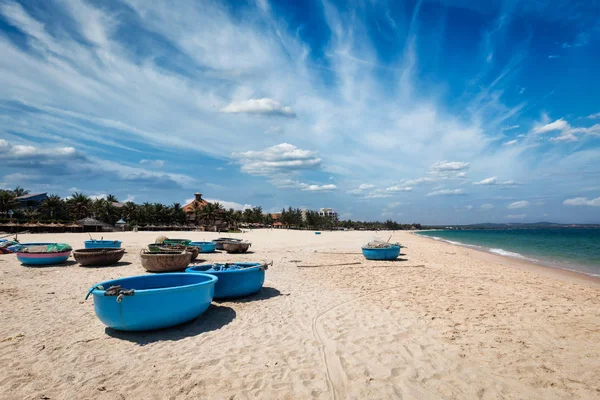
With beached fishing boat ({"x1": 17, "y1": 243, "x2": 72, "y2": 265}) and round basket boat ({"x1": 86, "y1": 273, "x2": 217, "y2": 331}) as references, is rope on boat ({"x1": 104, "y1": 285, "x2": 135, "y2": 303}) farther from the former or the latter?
beached fishing boat ({"x1": 17, "y1": 243, "x2": 72, "y2": 265})

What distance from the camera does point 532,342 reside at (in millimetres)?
5438

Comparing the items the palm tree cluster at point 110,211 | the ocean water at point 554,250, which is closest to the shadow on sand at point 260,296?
the ocean water at point 554,250

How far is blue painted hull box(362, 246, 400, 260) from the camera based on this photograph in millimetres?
16938

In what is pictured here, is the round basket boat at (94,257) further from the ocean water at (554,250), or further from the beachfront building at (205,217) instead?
the beachfront building at (205,217)

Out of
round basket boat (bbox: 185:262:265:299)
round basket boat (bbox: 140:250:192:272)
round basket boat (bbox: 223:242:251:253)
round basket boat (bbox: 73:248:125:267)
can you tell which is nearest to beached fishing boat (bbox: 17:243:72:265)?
round basket boat (bbox: 73:248:125:267)

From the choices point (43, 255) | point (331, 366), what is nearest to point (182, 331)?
point (331, 366)

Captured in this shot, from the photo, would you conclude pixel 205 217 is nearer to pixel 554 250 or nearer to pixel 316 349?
pixel 554 250

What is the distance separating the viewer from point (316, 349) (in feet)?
16.5

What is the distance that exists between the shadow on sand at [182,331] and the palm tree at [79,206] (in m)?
66.5

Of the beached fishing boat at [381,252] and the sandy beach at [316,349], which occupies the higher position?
the beached fishing boat at [381,252]

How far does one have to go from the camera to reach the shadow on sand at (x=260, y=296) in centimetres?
795

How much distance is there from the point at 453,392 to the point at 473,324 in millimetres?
2976

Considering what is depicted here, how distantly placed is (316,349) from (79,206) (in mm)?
70130

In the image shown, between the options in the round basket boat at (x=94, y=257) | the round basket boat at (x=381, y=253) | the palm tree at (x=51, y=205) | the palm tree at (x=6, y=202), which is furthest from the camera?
the palm tree at (x=51, y=205)
